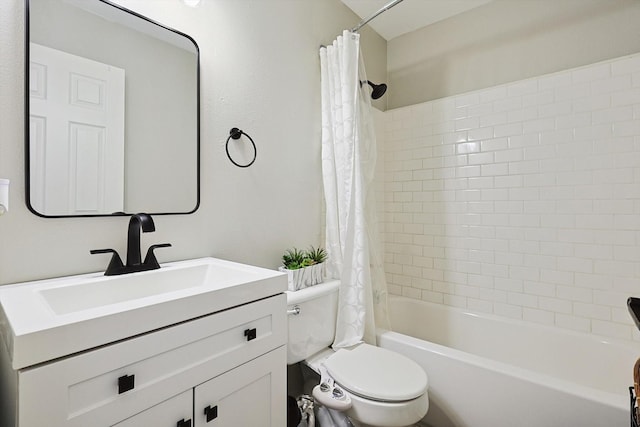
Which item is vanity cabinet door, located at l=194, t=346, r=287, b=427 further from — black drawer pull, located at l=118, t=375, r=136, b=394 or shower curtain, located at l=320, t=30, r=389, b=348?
shower curtain, located at l=320, t=30, r=389, b=348

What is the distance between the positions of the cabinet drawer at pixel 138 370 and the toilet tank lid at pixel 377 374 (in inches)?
19.9

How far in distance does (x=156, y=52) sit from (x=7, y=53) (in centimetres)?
47

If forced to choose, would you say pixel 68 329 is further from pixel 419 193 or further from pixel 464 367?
pixel 419 193

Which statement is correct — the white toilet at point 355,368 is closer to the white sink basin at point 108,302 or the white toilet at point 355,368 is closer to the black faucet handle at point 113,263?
the white sink basin at point 108,302

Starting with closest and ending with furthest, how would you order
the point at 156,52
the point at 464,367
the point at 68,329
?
the point at 68,329
the point at 156,52
the point at 464,367

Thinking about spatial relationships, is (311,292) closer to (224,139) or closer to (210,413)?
(210,413)

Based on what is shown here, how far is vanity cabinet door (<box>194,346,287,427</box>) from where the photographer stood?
0.88 m

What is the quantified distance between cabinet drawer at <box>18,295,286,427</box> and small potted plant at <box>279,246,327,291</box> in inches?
22.0

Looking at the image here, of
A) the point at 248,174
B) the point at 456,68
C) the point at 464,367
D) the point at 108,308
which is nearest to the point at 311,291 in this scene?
the point at 248,174

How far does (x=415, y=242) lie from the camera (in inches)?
100.0

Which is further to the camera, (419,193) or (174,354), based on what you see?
(419,193)

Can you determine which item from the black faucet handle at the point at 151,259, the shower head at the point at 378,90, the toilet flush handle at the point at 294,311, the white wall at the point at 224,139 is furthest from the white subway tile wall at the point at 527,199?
the black faucet handle at the point at 151,259

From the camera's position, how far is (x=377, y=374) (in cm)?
138

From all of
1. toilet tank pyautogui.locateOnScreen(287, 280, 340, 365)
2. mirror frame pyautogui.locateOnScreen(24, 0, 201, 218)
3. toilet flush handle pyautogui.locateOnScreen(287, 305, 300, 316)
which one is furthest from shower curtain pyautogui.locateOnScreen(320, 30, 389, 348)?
mirror frame pyautogui.locateOnScreen(24, 0, 201, 218)
